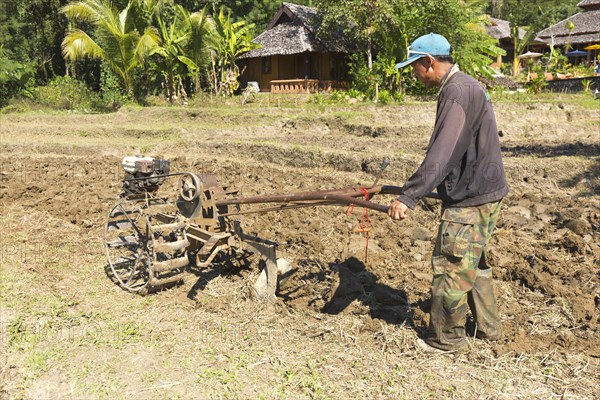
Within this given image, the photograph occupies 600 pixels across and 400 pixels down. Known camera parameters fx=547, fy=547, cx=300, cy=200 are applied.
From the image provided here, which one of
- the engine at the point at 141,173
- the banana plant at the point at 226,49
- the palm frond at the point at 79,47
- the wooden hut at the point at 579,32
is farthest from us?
the wooden hut at the point at 579,32

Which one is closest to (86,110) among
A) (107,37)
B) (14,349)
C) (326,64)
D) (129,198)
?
(107,37)

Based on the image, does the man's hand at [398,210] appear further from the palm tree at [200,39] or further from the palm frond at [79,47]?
the palm frond at [79,47]

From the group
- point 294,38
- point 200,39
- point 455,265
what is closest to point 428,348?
point 455,265

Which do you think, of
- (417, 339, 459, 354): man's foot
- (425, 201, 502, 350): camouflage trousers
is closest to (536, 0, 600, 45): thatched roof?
(425, 201, 502, 350): camouflage trousers

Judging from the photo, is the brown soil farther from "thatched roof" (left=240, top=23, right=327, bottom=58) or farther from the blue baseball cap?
"thatched roof" (left=240, top=23, right=327, bottom=58)

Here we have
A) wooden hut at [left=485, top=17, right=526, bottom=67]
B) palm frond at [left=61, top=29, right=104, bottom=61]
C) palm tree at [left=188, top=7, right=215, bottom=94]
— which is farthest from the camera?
wooden hut at [left=485, top=17, right=526, bottom=67]

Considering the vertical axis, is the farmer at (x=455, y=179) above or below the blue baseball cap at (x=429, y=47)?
below

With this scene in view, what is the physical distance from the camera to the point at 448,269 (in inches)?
130

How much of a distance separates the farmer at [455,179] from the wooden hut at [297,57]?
18744 millimetres

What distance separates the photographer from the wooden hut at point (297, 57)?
21.9m

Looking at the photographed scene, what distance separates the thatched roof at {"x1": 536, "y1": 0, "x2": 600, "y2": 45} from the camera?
33.3 meters

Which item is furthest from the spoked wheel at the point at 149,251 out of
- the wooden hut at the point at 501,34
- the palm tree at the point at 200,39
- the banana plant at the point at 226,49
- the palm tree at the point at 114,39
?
the wooden hut at the point at 501,34

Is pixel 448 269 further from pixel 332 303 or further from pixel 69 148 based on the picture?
pixel 69 148

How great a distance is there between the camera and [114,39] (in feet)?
→ 59.4
